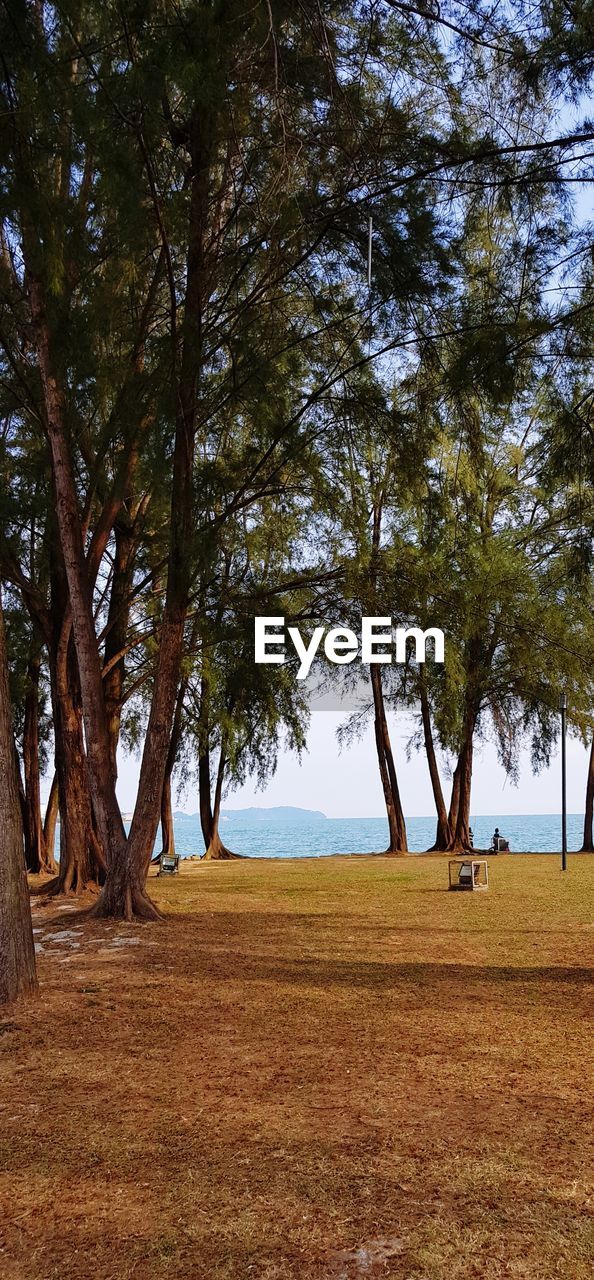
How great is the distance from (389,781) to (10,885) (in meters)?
12.7

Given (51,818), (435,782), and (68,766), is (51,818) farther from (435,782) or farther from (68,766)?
(435,782)

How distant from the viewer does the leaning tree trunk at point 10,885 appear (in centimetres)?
475

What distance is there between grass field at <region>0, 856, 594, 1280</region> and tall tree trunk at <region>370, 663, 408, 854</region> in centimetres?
985

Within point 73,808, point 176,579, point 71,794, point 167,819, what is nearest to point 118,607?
point 71,794

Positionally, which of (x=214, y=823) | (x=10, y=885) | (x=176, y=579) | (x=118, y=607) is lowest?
(x=214, y=823)

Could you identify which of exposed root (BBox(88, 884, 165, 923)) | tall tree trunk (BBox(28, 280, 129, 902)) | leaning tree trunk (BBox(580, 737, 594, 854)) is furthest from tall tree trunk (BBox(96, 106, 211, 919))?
leaning tree trunk (BBox(580, 737, 594, 854))

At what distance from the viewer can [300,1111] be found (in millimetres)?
3248

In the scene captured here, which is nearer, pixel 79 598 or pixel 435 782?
pixel 79 598

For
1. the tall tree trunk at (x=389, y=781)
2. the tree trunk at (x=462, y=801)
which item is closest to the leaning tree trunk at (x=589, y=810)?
the tree trunk at (x=462, y=801)

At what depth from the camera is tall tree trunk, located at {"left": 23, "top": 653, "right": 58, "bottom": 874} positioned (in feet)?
44.4

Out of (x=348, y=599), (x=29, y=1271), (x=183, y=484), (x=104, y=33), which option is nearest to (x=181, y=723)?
(x=348, y=599)

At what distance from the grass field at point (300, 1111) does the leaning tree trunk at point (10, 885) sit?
0.60 ft

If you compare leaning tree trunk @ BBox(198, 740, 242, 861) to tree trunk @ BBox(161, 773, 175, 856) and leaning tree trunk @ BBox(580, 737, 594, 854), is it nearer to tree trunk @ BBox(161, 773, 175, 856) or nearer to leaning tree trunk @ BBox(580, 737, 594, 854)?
tree trunk @ BBox(161, 773, 175, 856)

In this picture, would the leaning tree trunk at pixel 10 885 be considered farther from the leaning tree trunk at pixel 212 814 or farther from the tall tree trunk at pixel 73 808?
the leaning tree trunk at pixel 212 814
